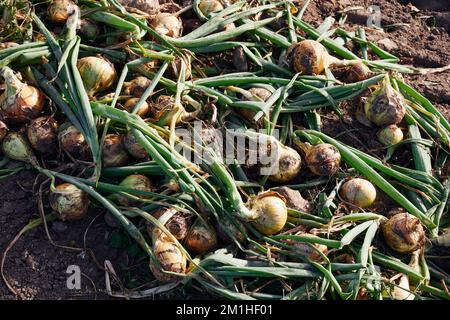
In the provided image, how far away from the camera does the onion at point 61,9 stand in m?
2.55

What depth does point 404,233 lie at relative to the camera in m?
2.24

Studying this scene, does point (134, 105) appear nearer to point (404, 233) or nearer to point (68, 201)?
point (68, 201)

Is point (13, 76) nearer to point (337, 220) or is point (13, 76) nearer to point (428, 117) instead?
point (337, 220)

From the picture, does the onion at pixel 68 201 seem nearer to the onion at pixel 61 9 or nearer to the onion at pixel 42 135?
the onion at pixel 42 135

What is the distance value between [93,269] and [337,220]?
847mm

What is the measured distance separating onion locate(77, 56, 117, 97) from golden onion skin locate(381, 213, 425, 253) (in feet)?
3.75

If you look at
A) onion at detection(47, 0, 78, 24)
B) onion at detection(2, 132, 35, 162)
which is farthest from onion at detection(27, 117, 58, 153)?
onion at detection(47, 0, 78, 24)

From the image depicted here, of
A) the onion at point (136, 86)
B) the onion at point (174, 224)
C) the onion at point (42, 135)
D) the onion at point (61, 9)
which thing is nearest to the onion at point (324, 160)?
the onion at point (174, 224)

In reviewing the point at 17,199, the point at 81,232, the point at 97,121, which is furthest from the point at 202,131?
the point at 17,199

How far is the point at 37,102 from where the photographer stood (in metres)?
2.35

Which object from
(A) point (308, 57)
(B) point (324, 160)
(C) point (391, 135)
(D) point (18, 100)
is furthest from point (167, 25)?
(C) point (391, 135)

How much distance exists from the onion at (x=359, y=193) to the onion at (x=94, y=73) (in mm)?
961

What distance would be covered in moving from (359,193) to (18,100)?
1.25m

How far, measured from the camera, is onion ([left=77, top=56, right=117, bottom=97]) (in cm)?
237
